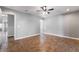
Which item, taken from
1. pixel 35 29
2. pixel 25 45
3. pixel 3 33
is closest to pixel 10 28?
pixel 3 33

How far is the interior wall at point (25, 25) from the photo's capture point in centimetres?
231

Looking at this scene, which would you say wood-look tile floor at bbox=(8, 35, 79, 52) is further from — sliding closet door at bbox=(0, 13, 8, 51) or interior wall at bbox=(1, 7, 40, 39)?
interior wall at bbox=(1, 7, 40, 39)

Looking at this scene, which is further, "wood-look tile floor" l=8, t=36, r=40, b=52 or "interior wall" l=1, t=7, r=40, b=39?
"interior wall" l=1, t=7, r=40, b=39

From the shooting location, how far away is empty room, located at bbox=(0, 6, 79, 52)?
1935 mm

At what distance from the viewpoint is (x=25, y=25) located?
8.07ft

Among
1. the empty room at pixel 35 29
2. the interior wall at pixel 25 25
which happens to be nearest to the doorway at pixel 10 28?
the empty room at pixel 35 29

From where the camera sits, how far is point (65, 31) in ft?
7.82

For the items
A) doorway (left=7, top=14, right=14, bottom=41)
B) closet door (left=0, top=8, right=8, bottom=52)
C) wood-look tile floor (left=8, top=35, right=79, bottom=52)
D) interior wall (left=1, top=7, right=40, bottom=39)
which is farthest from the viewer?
interior wall (left=1, top=7, right=40, bottom=39)

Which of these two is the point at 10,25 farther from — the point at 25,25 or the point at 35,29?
the point at 35,29

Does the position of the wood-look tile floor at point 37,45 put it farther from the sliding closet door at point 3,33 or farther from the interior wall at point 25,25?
the interior wall at point 25,25

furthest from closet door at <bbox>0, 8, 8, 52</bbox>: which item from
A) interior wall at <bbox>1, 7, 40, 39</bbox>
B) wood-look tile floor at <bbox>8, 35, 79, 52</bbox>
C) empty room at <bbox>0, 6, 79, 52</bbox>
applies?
interior wall at <bbox>1, 7, 40, 39</bbox>

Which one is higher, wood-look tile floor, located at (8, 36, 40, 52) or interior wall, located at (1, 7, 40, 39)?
interior wall, located at (1, 7, 40, 39)
